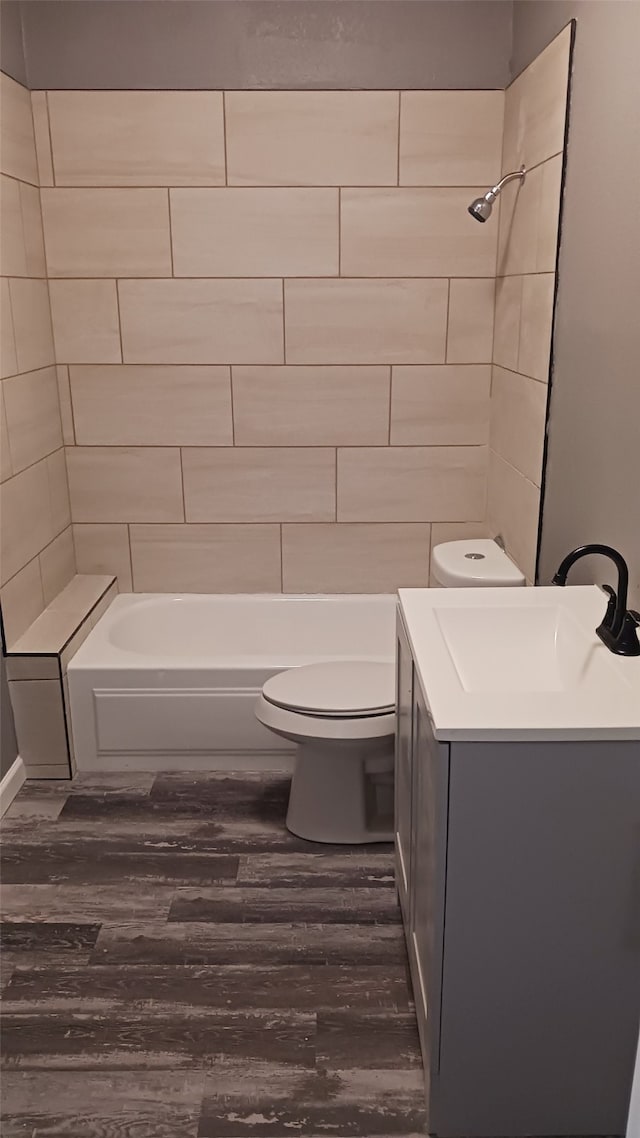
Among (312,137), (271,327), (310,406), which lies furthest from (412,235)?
(310,406)

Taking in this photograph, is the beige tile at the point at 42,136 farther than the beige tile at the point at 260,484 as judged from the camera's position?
No

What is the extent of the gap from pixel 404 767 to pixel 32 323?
2.12m

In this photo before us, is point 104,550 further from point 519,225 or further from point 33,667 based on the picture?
point 519,225

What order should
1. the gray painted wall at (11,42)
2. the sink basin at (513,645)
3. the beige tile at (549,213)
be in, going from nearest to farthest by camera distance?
the sink basin at (513,645) < the beige tile at (549,213) < the gray painted wall at (11,42)

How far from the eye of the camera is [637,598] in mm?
1926

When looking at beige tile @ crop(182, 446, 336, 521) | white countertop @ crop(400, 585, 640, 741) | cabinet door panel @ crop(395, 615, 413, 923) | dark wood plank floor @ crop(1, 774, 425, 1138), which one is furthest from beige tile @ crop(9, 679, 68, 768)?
white countertop @ crop(400, 585, 640, 741)

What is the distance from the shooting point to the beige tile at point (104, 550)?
3682mm

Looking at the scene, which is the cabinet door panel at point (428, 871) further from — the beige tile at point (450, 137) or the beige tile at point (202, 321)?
the beige tile at point (450, 137)

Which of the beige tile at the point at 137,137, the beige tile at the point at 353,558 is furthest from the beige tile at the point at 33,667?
the beige tile at the point at 137,137

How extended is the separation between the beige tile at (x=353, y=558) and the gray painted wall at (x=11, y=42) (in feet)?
6.10

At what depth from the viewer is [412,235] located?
3.35m

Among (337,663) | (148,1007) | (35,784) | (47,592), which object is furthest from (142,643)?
(148,1007)

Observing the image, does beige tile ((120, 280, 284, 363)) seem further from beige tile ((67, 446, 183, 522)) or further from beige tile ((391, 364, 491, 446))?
beige tile ((391, 364, 491, 446))

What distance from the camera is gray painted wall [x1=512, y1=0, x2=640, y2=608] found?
1.97 metres
